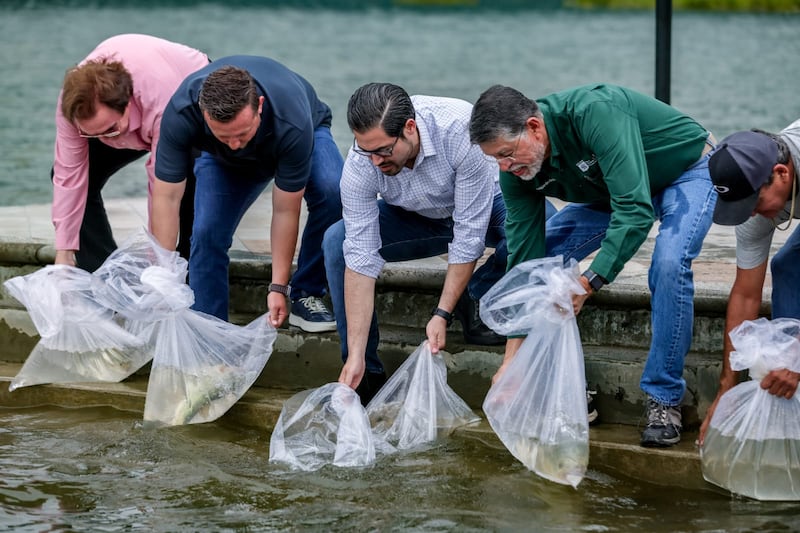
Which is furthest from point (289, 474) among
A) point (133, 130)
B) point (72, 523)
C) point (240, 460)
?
point (133, 130)

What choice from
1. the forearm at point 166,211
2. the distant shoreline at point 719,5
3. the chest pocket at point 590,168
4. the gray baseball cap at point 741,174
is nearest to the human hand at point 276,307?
the forearm at point 166,211

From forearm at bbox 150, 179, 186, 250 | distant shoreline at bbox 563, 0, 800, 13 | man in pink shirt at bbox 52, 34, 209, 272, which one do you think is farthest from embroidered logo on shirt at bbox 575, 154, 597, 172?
distant shoreline at bbox 563, 0, 800, 13

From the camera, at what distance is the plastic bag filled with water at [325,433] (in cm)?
421

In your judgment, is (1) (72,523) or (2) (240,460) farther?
(2) (240,460)

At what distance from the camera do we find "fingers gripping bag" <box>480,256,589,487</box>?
3.89 m

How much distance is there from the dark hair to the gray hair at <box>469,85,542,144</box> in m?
1.48

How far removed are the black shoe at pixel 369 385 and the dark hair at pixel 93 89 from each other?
4.39 ft

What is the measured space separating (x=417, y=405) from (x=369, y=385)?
0.35 meters

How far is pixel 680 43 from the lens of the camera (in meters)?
23.9

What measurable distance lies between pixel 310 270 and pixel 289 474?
3.62 ft

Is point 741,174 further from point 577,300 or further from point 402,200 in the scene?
point 402,200

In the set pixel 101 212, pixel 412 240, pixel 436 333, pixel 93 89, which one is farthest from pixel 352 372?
pixel 101 212

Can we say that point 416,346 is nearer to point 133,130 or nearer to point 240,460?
point 240,460

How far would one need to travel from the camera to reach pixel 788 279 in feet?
13.3
